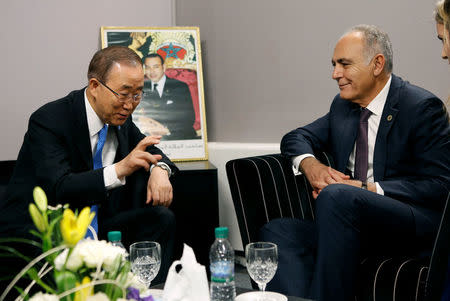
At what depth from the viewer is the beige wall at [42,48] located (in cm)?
339

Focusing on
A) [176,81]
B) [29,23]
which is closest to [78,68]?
[29,23]

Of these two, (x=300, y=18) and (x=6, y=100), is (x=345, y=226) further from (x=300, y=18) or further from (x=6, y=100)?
(x=6, y=100)

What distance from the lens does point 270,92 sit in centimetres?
355

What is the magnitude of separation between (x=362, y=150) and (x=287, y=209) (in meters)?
0.44

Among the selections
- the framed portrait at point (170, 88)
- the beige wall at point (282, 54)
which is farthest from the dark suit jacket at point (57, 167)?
the beige wall at point (282, 54)

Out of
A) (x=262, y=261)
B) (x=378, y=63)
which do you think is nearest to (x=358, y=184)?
(x=378, y=63)

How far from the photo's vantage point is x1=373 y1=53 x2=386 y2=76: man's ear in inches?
96.3

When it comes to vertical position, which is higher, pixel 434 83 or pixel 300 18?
pixel 300 18

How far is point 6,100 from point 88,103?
118 cm

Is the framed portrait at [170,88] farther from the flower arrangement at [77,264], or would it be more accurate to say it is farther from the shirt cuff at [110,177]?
the flower arrangement at [77,264]

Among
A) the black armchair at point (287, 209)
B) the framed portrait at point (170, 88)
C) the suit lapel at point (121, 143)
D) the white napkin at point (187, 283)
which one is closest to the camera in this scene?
the white napkin at point (187, 283)

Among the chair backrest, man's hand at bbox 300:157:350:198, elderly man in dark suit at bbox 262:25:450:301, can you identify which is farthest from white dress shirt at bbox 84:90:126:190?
man's hand at bbox 300:157:350:198

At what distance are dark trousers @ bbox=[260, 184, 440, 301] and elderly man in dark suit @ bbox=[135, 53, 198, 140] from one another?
4.56 feet

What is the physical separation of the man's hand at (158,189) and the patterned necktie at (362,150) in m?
0.86
